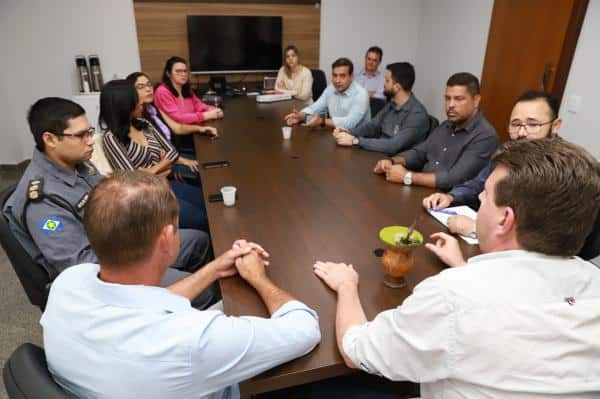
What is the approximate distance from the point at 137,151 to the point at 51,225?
1156mm

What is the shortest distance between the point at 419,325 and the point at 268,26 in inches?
203

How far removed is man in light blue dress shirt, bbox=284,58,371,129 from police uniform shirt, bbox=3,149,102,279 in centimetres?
205

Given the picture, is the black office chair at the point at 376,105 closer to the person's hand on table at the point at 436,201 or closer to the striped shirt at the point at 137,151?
the striped shirt at the point at 137,151

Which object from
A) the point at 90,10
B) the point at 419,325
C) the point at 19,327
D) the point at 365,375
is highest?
the point at 90,10

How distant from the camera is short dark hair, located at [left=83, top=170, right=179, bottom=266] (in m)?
0.91

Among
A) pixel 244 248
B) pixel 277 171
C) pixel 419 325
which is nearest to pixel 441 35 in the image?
pixel 277 171

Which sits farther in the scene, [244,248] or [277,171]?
[277,171]

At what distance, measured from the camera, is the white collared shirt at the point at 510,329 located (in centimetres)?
74

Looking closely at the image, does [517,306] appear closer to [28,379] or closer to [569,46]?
[28,379]

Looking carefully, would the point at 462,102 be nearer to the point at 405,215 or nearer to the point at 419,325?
the point at 405,215

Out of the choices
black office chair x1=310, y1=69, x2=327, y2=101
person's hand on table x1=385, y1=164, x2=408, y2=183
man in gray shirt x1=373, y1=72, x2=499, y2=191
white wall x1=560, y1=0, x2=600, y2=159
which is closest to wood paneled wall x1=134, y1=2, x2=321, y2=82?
black office chair x1=310, y1=69, x2=327, y2=101

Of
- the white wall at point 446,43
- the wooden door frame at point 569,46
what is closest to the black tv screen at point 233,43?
the white wall at point 446,43

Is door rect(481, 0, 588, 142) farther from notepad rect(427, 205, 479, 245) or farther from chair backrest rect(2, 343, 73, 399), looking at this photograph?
chair backrest rect(2, 343, 73, 399)

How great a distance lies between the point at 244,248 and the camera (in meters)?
1.34
